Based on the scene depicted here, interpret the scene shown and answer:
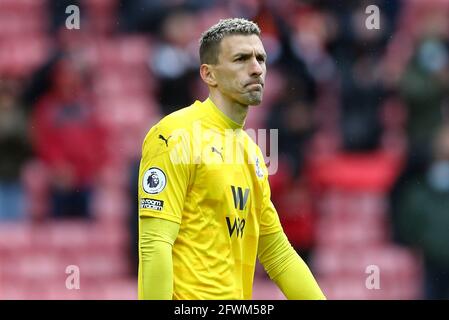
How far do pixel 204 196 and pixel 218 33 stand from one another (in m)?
0.80

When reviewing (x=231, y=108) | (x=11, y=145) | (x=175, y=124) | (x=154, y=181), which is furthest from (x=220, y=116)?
(x=11, y=145)

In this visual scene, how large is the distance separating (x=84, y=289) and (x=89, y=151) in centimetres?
132

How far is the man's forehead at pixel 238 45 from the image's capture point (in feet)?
→ 18.7

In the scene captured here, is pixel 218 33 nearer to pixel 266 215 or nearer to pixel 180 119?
pixel 180 119

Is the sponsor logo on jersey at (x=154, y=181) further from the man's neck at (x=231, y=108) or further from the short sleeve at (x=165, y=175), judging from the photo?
the man's neck at (x=231, y=108)

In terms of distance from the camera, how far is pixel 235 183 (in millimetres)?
5645

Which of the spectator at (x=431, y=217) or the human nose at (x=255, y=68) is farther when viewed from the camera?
the spectator at (x=431, y=217)

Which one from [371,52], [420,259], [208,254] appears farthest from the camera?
[371,52]

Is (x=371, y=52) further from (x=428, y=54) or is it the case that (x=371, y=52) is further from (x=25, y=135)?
(x=25, y=135)

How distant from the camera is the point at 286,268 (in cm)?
593

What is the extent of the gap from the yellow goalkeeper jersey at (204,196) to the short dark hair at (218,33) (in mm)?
232

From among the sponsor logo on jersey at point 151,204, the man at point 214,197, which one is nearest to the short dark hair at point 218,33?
the man at point 214,197

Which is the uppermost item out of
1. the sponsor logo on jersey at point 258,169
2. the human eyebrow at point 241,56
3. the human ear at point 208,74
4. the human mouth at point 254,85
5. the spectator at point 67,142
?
the spectator at point 67,142
